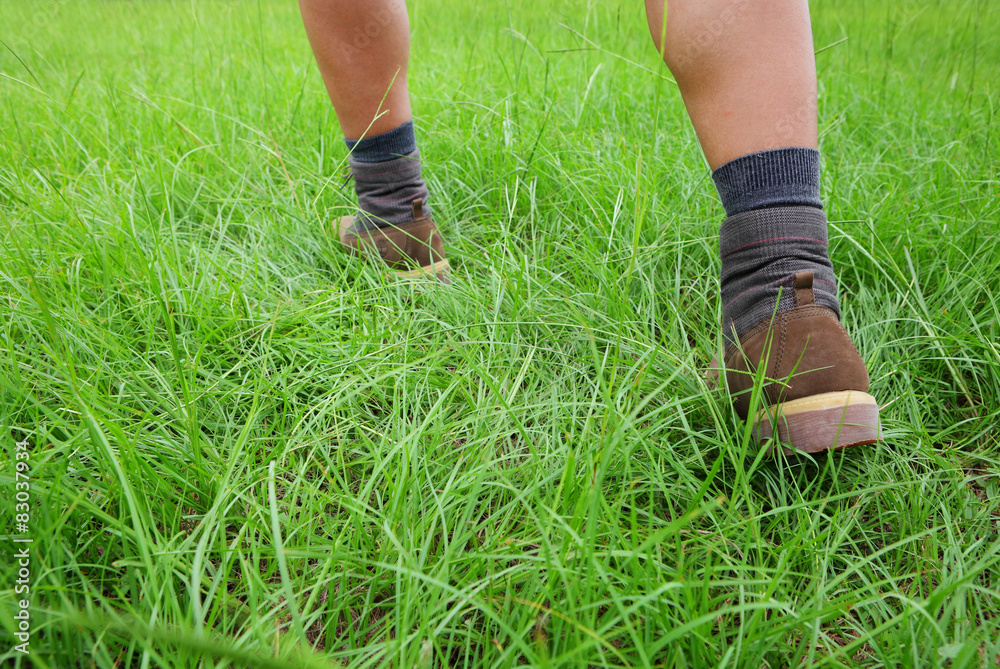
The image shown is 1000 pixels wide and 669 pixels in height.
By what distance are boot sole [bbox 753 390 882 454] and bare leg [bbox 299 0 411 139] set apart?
872 mm

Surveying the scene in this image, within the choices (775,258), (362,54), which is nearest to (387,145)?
(362,54)

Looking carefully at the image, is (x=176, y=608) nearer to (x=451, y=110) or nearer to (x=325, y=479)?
(x=325, y=479)

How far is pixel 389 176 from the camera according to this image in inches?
45.3

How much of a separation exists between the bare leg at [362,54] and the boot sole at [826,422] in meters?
0.87

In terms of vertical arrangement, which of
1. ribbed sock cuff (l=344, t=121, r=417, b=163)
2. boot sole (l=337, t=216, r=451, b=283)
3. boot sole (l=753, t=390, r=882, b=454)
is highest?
ribbed sock cuff (l=344, t=121, r=417, b=163)

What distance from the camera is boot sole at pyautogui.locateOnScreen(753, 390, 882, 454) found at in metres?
0.66

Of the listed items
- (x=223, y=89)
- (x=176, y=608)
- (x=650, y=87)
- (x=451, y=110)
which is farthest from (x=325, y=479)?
(x=650, y=87)

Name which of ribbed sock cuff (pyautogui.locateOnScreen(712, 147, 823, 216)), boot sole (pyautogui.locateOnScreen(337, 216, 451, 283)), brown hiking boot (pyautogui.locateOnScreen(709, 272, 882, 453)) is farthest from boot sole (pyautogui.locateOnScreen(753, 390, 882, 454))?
boot sole (pyautogui.locateOnScreen(337, 216, 451, 283))

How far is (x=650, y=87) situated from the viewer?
6.39 feet

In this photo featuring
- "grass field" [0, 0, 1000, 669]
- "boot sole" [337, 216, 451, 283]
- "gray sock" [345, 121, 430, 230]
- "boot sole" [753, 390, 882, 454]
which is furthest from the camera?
"gray sock" [345, 121, 430, 230]

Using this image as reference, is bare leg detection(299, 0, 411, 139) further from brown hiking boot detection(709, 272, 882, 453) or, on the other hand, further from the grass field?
brown hiking boot detection(709, 272, 882, 453)

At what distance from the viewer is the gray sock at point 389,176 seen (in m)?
1.14

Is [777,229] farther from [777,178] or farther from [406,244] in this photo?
[406,244]

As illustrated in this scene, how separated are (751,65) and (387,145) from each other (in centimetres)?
72
